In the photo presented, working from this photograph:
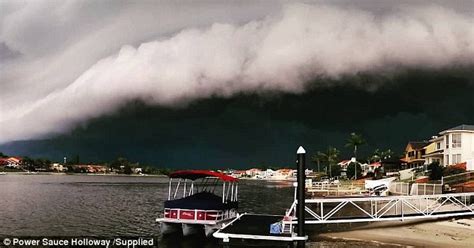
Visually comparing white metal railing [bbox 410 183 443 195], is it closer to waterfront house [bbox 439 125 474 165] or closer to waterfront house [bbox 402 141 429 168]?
waterfront house [bbox 439 125 474 165]

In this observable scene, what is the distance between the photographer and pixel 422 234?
2230 centimetres

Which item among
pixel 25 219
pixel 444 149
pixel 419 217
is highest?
pixel 444 149

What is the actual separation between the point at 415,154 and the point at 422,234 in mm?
56823

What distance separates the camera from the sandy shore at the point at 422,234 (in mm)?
20375

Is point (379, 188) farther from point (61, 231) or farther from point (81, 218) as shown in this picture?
point (61, 231)

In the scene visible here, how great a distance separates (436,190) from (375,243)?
1627 cm

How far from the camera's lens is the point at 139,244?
2014 cm

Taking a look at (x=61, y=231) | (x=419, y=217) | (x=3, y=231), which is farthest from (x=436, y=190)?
(x=3, y=231)

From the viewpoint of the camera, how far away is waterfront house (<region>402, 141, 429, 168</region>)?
72.9 metres

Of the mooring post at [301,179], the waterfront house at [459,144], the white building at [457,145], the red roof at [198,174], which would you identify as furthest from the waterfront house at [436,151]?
the mooring post at [301,179]

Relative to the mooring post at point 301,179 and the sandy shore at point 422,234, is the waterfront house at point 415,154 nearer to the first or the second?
the sandy shore at point 422,234

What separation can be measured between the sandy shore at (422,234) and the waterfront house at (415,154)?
49.9 meters

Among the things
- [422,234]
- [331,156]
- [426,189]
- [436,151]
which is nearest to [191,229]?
[422,234]

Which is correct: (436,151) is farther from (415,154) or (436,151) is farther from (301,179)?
(301,179)
